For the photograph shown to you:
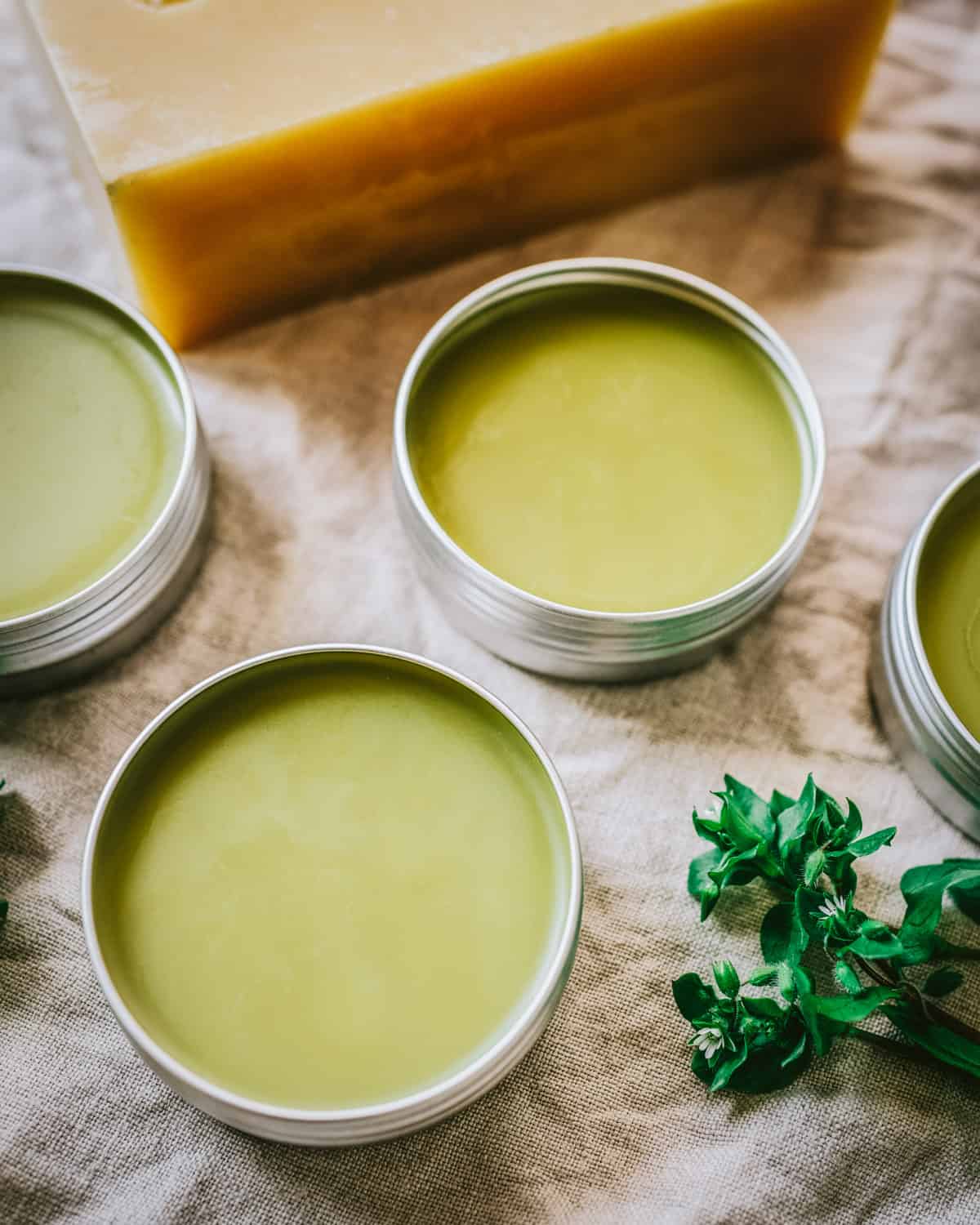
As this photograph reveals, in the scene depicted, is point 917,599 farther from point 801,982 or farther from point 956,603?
point 801,982

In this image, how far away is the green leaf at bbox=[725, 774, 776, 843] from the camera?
2.30ft

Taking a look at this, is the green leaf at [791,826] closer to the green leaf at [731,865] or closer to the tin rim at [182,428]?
the green leaf at [731,865]

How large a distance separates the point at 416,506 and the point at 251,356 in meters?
0.23

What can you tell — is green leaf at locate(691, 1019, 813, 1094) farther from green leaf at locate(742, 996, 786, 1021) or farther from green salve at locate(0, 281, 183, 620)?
green salve at locate(0, 281, 183, 620)

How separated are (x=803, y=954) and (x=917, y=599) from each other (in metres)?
0.24

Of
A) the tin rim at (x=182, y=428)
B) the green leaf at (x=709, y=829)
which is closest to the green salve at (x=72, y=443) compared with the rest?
the tin rim at (x=182, y=428)

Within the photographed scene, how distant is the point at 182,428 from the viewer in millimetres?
785

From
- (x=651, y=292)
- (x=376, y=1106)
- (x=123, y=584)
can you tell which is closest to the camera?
(x=376, y=1106)

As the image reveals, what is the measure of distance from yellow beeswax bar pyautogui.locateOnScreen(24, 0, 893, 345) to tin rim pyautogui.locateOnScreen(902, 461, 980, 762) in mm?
353

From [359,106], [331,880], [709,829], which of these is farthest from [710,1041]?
[359,106]

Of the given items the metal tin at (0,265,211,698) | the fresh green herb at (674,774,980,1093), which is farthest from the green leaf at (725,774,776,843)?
the metal tin at (0,265,211,698)

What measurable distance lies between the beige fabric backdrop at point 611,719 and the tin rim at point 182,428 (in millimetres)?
89

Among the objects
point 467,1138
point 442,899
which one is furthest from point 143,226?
point 467,1138

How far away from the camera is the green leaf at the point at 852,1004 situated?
0.65 metres
